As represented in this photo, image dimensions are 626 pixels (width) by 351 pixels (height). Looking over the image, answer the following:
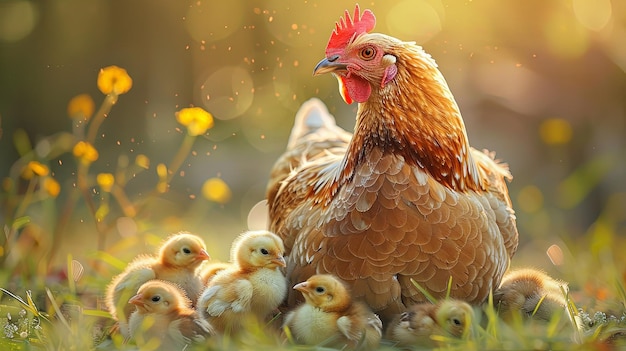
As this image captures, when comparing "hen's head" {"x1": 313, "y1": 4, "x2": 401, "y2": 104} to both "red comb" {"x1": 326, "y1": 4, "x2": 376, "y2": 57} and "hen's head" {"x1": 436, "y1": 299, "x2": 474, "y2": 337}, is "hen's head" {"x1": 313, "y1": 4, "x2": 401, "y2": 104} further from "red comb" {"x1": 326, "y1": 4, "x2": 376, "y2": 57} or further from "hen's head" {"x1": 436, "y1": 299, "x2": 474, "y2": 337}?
"hen's head" {"x1": 436, "y1": 299, "x2": 474, "y2": 337}

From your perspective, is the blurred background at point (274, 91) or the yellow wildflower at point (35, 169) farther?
the blurred background at point (274, 91)

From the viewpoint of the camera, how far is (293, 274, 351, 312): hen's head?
2418mm

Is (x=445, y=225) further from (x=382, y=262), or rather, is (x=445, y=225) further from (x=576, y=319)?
(x=576, y=319)

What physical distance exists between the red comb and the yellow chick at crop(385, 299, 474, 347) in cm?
92

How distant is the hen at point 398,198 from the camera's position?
2484 millimetres

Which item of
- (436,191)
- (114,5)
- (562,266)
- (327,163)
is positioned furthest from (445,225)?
(114,5)

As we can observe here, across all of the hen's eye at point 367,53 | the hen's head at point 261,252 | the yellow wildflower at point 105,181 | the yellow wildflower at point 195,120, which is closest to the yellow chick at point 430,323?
the hen's head at point 261,252

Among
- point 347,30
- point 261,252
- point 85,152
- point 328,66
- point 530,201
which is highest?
point 347,30

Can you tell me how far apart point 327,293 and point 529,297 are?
77 cm

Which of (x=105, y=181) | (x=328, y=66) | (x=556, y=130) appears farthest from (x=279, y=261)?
(x=556, y=130)

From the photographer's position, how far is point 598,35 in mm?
4797

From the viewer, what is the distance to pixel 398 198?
2504 millimetres

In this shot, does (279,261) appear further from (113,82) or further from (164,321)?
(113,82)

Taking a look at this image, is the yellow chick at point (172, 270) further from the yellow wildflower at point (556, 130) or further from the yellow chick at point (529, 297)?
the yellow wildflower at point (556, 130)
